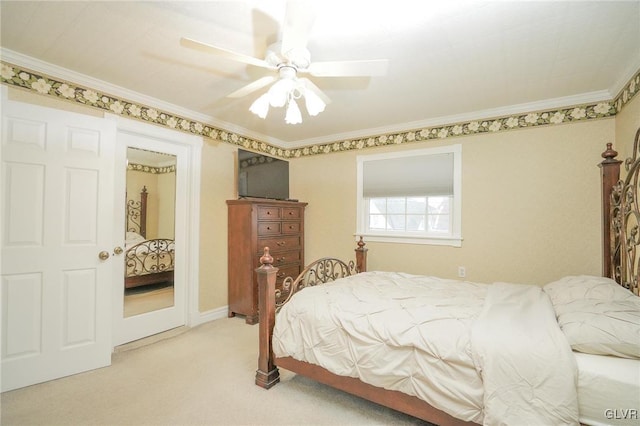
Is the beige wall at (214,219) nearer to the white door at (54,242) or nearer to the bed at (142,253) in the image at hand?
the bed at (142,253)

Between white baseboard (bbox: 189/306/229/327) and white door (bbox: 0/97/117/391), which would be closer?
white door (bbox: 0/97/117/391)

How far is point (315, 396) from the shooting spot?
6.78 feet

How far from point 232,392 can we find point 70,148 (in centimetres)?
233

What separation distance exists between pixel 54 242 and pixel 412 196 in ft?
12.3

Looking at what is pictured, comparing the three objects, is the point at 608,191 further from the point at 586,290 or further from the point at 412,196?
the point at 412,196

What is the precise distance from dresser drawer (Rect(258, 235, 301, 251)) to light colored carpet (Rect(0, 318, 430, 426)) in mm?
1433

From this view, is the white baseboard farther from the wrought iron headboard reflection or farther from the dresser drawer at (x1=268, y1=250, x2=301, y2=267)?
the wrought iron headboard reflection

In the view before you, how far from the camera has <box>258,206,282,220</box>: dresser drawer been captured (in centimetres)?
375

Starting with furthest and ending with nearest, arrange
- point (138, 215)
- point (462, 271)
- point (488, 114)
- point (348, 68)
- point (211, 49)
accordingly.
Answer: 1. point (462, 271)
2. point (488, 114)
3. point (138, 215)
4. point (348, 68)
5. point (211, 49)

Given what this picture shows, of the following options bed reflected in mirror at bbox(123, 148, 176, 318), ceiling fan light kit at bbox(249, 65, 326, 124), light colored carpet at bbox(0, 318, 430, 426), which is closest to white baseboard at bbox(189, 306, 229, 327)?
bed reflected in mirror at bbox(123, 148, 176, 318)

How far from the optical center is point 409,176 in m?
3.89

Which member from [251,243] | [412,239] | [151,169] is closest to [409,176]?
[412,239]

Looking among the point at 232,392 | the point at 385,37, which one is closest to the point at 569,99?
the point at 385,37

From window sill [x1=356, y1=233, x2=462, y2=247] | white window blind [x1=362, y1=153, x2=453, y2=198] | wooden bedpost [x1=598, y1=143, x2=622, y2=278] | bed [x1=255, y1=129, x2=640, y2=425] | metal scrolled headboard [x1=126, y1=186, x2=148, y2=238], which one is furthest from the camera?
white window blind [x1=362, y1=153, x2=453, y2=198]
